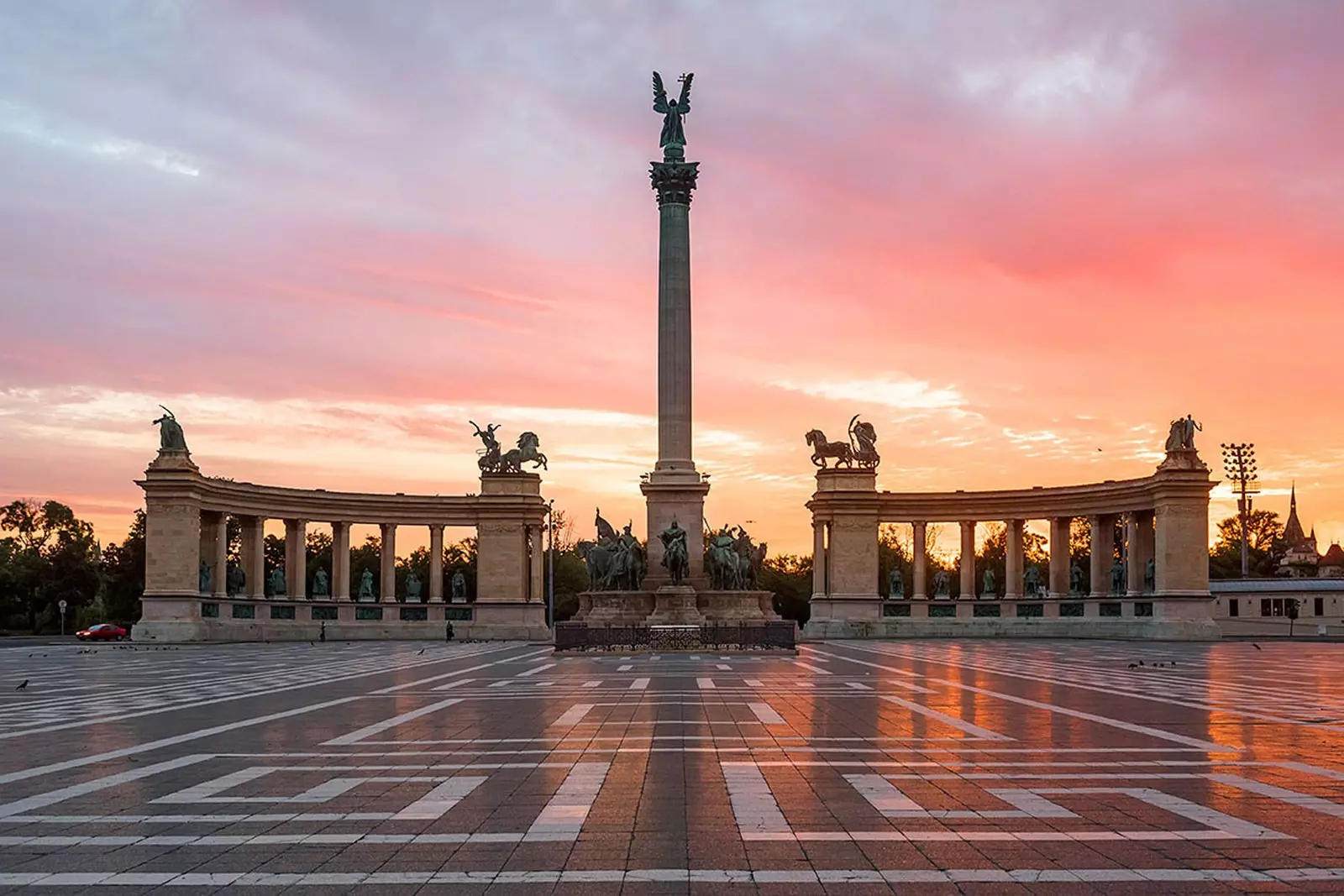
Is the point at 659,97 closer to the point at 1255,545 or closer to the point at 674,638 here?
the point at 674,638

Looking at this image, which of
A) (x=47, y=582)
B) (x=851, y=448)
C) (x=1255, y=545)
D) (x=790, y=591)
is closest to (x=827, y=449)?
(x=851, y=448)

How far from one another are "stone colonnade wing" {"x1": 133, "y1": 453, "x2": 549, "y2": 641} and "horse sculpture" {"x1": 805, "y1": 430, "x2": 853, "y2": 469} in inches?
782

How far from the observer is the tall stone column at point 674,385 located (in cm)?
7312

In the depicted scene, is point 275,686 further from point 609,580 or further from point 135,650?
point 609,580

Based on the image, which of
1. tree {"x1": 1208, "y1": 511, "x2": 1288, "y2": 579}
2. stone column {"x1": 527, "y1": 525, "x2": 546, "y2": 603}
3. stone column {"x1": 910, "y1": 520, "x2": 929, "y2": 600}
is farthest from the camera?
tree {"x1": 1208, "y1": 511, "x2": 1288, "y2": 579}

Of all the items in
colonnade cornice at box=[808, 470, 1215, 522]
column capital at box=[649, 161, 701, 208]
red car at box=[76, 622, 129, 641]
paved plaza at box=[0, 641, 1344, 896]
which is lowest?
red car at box=[76, 622, 129, 641]

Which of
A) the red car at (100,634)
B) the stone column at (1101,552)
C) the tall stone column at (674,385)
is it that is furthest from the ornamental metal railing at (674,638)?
the red car at (100,634)

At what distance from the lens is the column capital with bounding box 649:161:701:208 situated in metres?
76.7

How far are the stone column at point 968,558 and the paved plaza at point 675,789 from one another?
58133mm

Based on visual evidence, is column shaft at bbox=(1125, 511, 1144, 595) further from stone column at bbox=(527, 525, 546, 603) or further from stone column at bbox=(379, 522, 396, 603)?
stone column at bbox=(379, 522, 396, 603)

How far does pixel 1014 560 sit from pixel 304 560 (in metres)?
47.9

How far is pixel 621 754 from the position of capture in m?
19.5

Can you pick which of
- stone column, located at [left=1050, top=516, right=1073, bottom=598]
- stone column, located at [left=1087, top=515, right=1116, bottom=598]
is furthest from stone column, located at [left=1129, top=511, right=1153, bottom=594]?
stone column, located at [left=1050, top=516, right=1073, bottom=598]

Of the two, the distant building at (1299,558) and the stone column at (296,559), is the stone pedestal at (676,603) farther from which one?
the distant building at (1299,558)
